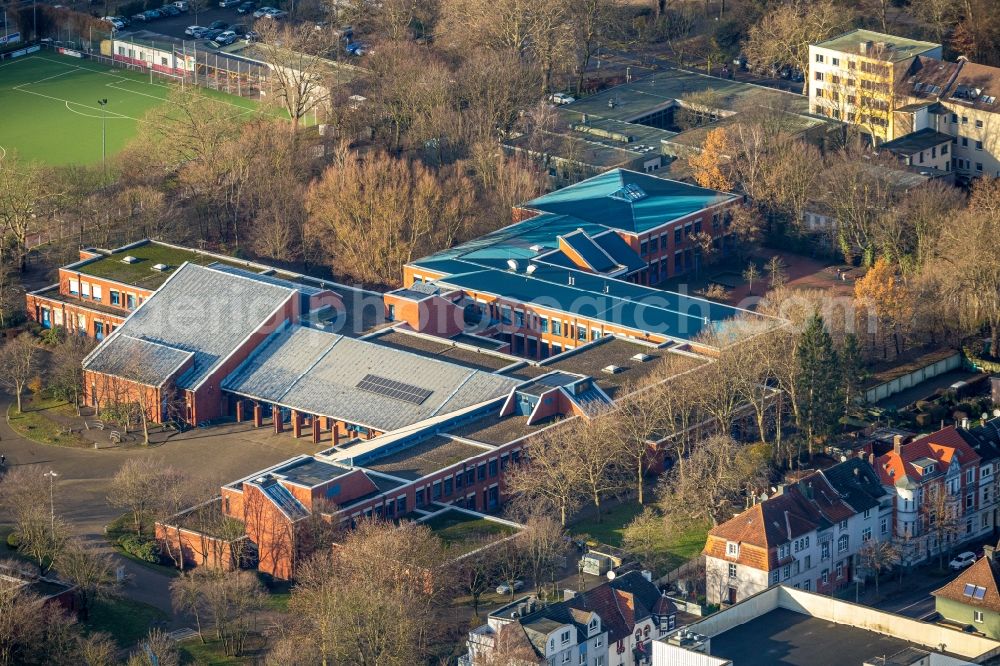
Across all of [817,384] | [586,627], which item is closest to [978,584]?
[586,627]

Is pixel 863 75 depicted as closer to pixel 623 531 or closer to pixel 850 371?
pixel 850 371

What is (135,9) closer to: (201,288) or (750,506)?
(201,288)

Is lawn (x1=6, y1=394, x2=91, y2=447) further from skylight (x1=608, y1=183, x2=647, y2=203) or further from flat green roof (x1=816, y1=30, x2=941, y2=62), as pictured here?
flat green roof (x1=816, y1=30, x2=941, y2=62)

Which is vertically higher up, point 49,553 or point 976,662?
point 976,662

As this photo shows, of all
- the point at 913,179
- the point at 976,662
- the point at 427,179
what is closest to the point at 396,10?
the point at 427,179

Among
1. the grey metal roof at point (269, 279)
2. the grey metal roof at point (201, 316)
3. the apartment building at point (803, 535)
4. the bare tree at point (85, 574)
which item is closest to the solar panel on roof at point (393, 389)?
the grey metal roof at point (201, 316)

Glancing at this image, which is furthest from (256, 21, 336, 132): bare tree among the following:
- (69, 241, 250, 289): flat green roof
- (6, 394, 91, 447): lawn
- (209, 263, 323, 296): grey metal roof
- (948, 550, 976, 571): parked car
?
(948, 550, 976, 571): parked car
